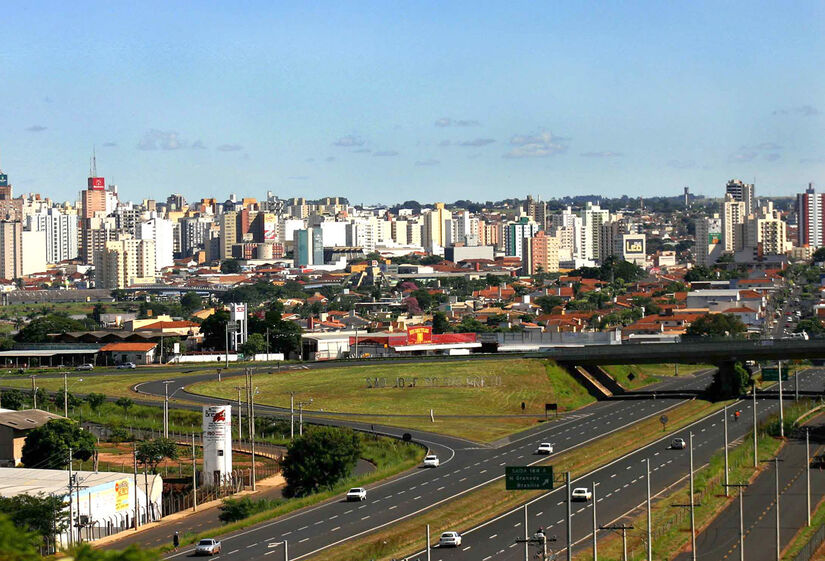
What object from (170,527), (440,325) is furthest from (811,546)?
(440,325)

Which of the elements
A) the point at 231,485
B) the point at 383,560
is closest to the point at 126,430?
the point at 231,485

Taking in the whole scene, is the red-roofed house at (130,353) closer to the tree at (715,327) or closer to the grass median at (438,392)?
the grass median at (438,392)

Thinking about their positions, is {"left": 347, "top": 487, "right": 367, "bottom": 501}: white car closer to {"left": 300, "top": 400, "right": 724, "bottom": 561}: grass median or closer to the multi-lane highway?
the multi-lane highway

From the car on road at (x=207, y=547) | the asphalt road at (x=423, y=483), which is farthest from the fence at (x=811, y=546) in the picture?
the car on road at (x=207, y=547)

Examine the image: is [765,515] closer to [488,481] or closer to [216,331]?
[488,481]

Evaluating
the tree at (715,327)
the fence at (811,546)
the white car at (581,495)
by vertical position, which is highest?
the tree at (715,327)

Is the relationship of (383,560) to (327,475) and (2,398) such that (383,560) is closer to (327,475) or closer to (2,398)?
(327,475)
